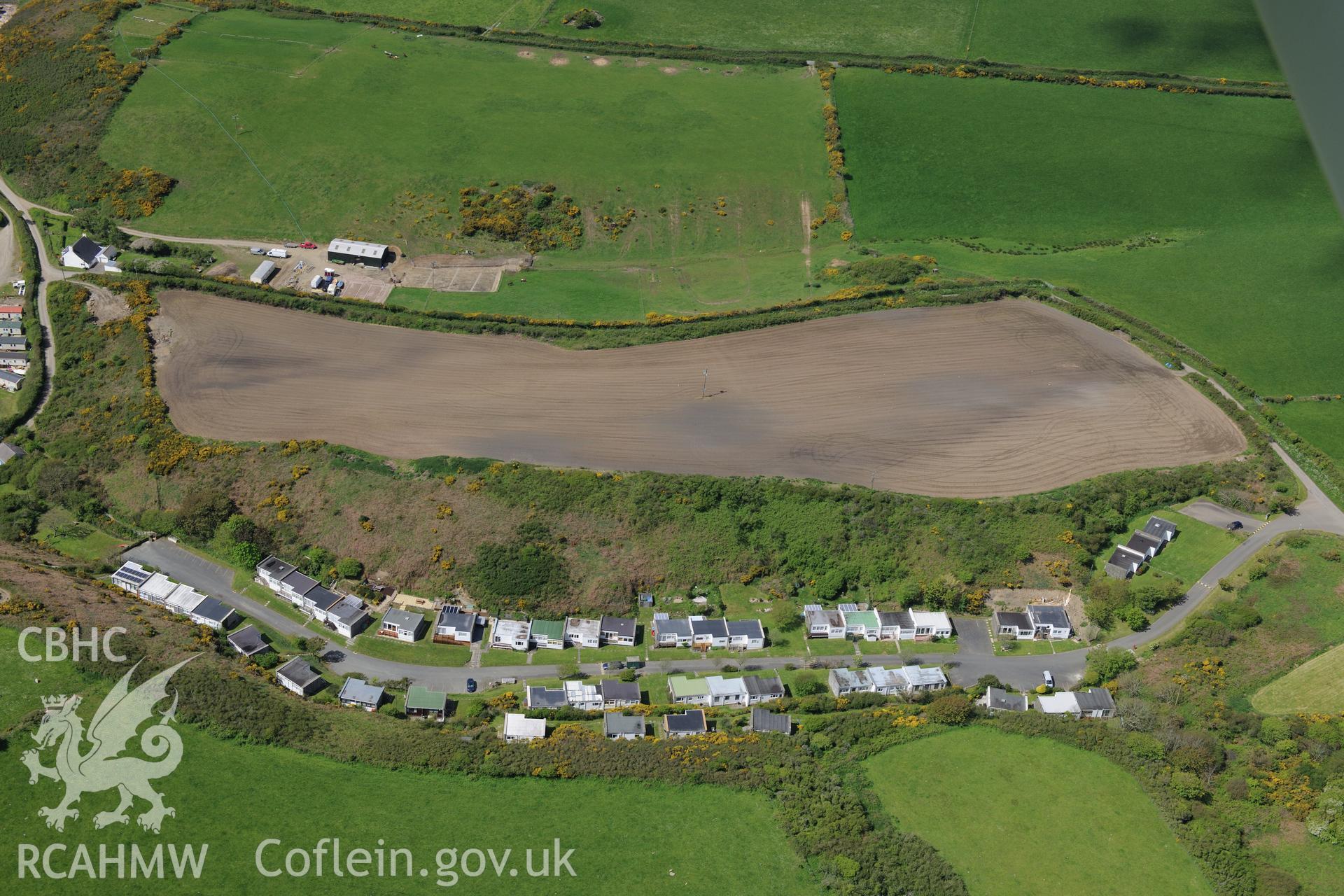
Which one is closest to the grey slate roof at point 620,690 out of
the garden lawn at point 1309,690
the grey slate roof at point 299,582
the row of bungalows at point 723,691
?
the row of bungalows at point 723,691

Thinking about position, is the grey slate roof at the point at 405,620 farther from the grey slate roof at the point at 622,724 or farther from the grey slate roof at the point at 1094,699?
the grey slate roof at the point at 1094,699

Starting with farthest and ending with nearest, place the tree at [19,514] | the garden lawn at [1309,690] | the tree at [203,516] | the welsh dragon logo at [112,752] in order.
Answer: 1. the tree at [19,514]
2. the tree at [203,516]
3. the garden lawn at [1309,690]
4. the welsh dragon logo at [112,752]

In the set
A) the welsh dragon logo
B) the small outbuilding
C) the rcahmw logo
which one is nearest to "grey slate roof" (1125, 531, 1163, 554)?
the rcahmw logo

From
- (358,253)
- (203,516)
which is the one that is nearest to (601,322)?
(358,253)

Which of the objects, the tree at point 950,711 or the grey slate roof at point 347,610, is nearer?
the tree at point 950,711

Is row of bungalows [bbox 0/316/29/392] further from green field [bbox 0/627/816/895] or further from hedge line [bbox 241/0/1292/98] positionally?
hedge line [bbox 241/0/1292/98]

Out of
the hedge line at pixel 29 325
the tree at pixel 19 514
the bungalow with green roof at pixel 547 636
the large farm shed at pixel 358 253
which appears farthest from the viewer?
the large farm shed at pixel 358 253
